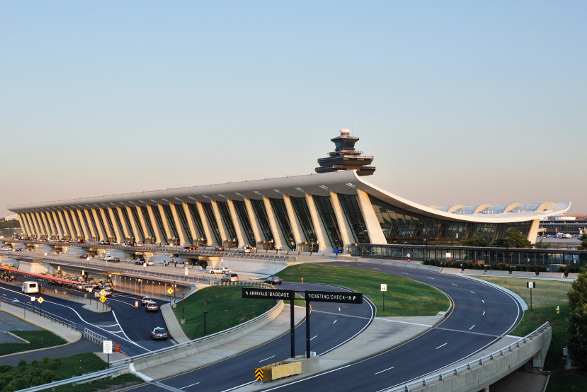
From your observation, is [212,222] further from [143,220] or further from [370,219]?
[370,219]

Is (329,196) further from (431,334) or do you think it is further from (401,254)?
(431,334)

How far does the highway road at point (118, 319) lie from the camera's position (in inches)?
1983

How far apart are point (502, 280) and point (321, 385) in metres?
42.3

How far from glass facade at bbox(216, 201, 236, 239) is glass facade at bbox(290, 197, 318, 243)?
2311 centimetres

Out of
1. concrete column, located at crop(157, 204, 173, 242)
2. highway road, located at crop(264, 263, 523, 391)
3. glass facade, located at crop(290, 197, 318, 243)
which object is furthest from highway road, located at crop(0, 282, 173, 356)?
concrete column, located at crop(157, 204, 173, 242)

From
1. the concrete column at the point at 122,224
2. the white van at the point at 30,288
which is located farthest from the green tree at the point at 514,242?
the concrete column at the point at 122,224

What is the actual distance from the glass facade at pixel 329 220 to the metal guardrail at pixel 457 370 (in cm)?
6663

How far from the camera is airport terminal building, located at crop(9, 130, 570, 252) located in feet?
324

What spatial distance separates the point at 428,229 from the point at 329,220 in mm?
16973

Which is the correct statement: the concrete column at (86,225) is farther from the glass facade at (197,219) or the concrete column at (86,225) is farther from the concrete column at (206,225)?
the concrete column at (206,225)

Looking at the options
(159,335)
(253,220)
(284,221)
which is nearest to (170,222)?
(253,220)

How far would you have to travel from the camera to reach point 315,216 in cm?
10494

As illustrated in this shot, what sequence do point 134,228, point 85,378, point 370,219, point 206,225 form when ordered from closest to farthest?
point 85,378 < point 370,219 < point 206,225 < point 134,228

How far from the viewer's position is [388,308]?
168 ft
